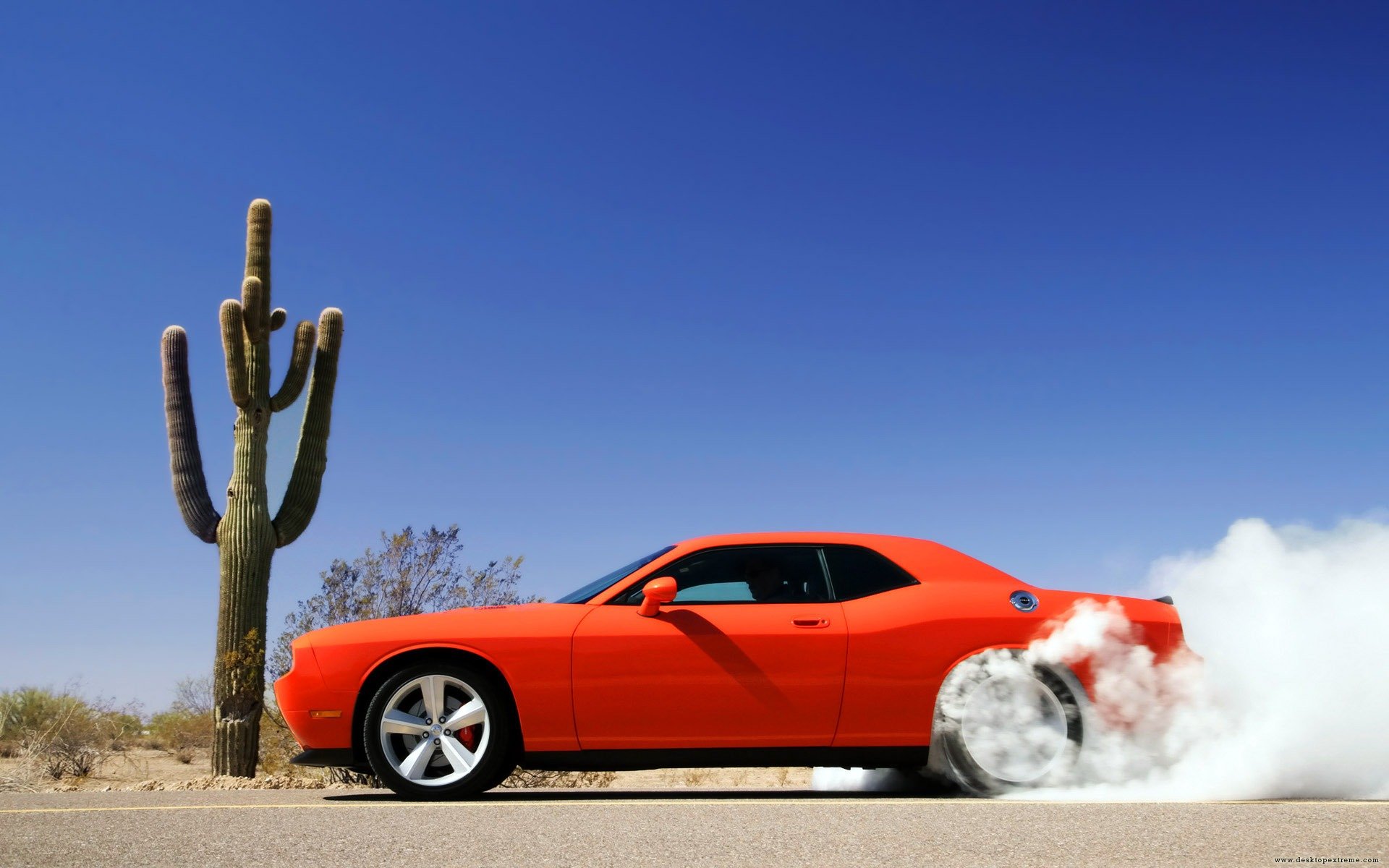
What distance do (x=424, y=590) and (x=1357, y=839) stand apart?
13.1m

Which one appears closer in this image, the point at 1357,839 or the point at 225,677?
the point at 1357,839

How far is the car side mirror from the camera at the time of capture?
5.62 m

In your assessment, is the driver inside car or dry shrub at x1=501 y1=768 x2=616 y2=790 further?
dry shrub at x1=501 y1=768 x2=616 y2=790

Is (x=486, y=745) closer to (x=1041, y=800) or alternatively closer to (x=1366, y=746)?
(x=1041, y=800)

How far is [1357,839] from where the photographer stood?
13.3 ft

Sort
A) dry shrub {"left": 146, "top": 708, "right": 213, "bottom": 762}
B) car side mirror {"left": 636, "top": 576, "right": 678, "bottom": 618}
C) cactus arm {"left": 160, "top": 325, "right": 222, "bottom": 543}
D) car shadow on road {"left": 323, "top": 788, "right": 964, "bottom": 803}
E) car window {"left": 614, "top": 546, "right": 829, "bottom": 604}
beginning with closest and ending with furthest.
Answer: car side mirror {"left": 636, "top": 576, "right": 678, "bottom": 618} → car shadow on road {"left": 323, "top": 788, "right": 964, "bottom": 803} → car window {"left": 614, "top": 546, "right": 829, "bottom": 604} → cactus arm {"left": 160, "top": 325, "right": 222, "bottom": 543} → dry shrub {"left": 146, "top": 708, "right": 213, "bottom": 762}

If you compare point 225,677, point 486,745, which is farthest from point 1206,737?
point 225,677

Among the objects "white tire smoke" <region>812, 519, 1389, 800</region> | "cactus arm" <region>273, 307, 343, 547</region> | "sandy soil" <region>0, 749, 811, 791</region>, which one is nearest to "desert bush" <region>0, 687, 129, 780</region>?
"sandy soil" <region>0, 749, 811, 791</region>

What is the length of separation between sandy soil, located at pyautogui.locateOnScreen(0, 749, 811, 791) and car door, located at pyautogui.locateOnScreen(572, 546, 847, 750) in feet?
12.8

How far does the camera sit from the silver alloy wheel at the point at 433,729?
5.69 meters

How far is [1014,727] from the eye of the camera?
5.79m

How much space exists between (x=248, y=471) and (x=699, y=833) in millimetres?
8966

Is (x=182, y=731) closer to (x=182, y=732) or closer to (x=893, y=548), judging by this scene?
(x=182, y=732)

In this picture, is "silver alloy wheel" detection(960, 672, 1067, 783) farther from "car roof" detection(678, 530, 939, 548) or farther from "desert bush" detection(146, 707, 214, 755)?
"desert bush" detection(146, 707, 214, 755)
